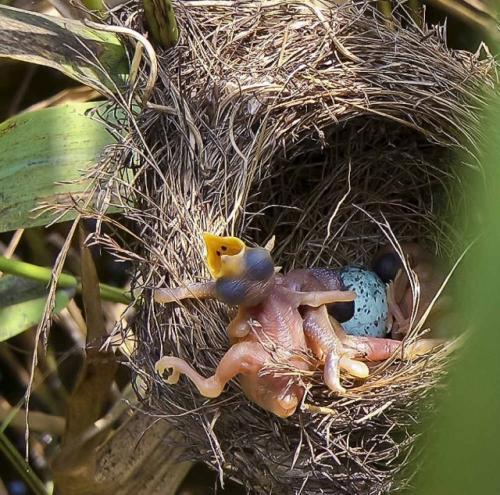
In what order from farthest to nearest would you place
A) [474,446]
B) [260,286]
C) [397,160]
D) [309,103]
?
[397,160] < [309,103] < [260,286] < [474,446]

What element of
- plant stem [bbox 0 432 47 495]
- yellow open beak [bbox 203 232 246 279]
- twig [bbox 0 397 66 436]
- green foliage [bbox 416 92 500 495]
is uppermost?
green foliage [bbox 416 92 500 495]

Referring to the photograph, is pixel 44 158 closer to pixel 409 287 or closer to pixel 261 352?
pixel 261 352

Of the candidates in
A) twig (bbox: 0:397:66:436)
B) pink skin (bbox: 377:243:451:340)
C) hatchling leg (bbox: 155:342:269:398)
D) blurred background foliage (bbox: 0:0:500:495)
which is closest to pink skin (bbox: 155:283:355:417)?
hatchling leg (bbox: 155:342:269:398)

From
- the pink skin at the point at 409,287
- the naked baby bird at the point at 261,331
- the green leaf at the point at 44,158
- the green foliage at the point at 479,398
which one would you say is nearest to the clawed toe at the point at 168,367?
the naked baby bird at the point at 261,331

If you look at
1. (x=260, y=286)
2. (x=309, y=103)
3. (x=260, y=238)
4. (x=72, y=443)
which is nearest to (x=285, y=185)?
(x=260, y=238)

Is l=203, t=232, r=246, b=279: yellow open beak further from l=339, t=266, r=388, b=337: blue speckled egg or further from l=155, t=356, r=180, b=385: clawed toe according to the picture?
l=339, t=266, r=388, b=337: blue speckled egg

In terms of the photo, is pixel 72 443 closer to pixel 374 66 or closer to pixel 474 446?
pixel 374 66

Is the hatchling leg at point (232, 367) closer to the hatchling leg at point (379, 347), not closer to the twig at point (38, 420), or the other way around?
the hatchling leg at point (379, 347)
